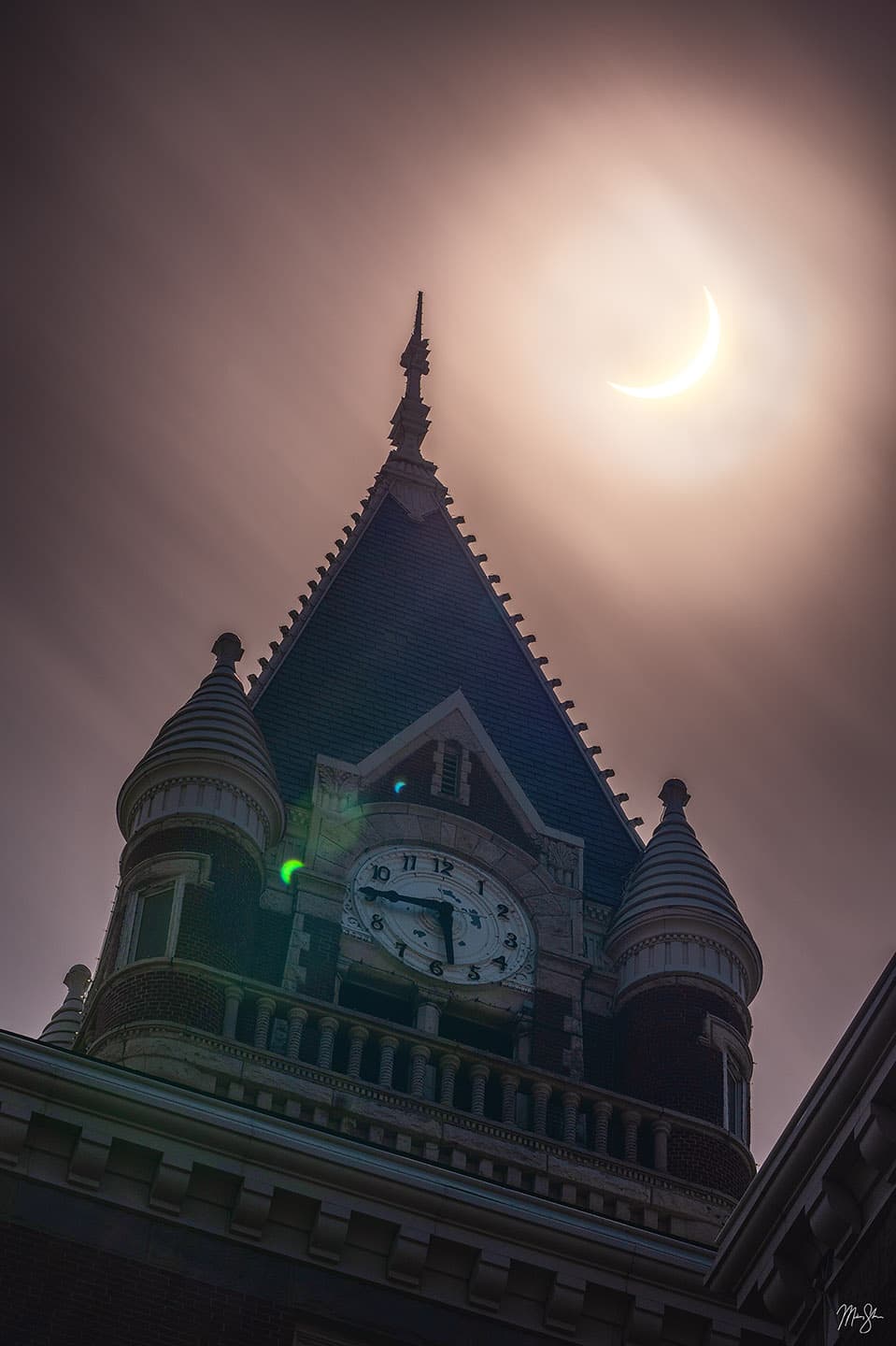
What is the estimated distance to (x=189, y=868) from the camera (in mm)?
36188

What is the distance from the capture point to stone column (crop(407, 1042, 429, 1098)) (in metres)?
33.4

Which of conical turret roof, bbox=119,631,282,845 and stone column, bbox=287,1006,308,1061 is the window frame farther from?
stone column, bbox=287,1006,308,1061

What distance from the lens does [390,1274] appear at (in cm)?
2167

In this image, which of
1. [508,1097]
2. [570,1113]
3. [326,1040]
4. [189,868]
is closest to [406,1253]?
[326,1040]

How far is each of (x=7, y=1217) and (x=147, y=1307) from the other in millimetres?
1335

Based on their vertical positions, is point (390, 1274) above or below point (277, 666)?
below

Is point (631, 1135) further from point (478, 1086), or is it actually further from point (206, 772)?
point (206, 772)

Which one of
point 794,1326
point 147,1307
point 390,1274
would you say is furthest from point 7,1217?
point 794,1326

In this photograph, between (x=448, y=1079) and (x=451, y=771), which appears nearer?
(x=448, y=1079)

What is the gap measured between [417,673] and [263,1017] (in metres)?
11.4

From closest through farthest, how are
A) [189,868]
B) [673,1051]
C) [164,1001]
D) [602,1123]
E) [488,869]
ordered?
[164,1001]
[602,1123]
[189,868]
[673,1051]
[488,869]

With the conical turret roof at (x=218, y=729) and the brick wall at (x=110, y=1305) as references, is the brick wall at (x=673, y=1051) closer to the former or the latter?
the conical turret roof at (x=218, y=729)

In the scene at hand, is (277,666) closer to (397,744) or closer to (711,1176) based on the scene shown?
(397,744)

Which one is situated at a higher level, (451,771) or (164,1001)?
(451,771)
